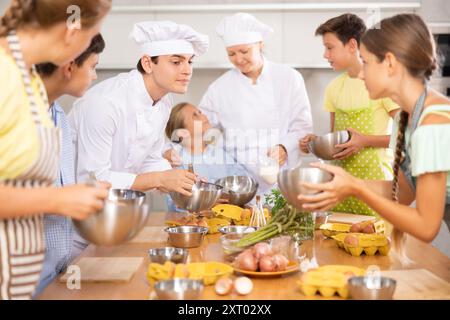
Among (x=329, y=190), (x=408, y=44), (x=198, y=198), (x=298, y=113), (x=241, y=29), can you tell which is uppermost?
(x=241, y=29)

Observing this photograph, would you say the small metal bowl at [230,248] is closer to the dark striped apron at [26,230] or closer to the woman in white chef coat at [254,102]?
the dark striped apron at [26,230]

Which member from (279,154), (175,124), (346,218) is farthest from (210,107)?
(346,218)

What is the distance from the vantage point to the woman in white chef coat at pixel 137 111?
223cm

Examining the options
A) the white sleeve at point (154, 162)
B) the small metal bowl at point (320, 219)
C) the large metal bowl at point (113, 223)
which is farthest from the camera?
the white sleeve at point (154, 162)

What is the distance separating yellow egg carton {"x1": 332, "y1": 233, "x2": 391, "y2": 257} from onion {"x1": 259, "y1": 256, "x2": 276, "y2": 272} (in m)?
0.32

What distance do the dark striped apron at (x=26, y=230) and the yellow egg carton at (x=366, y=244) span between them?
830mm

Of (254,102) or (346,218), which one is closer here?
(346,218)

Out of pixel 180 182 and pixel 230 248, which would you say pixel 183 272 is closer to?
pixel 230 248

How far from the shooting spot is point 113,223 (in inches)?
50.5

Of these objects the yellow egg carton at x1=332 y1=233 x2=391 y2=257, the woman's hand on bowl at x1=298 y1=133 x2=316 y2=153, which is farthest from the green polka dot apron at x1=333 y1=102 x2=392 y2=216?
the yellow egg carton at x1=332 y1=233 x2=391 y2=257

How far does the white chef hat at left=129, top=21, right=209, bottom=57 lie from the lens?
2.42 metres

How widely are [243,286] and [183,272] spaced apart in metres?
0.14

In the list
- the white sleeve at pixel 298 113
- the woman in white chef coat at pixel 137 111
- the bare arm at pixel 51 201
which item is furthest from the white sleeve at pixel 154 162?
the bare arm at pixel 51 201
